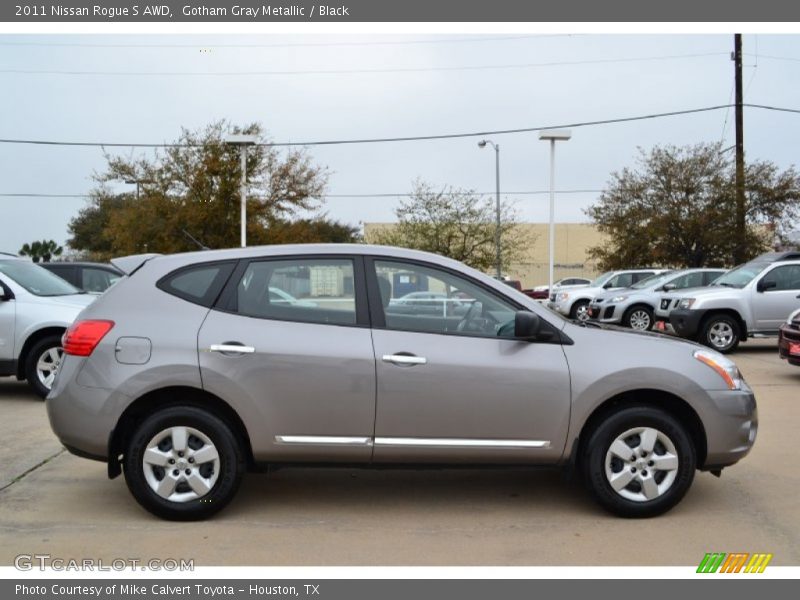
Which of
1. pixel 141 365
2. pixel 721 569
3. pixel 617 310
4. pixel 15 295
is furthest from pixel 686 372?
pixel 617 310

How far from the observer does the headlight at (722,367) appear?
4.95m

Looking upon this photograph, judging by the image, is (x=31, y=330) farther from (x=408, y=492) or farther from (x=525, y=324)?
(x=525, y=324)

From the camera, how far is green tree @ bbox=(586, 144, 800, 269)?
2862cm

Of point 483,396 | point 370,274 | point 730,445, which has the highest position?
point 370,274

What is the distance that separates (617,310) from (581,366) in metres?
13.6

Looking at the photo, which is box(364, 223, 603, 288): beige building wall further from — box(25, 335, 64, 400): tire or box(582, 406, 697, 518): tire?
box(582, 406, 697, 518): tire

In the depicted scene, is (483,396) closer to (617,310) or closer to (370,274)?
(370,274)

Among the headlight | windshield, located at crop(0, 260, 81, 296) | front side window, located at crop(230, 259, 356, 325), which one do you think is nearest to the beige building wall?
windshield, located at crop(0, 260, 81, 296)

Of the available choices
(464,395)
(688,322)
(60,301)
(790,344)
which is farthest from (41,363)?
(688,322)

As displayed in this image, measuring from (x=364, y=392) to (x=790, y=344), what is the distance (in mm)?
7791

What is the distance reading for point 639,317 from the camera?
17797 mm

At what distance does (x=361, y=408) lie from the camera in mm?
4734

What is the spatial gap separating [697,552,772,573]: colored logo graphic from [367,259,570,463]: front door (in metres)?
1.02

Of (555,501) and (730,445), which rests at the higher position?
(730,445)
